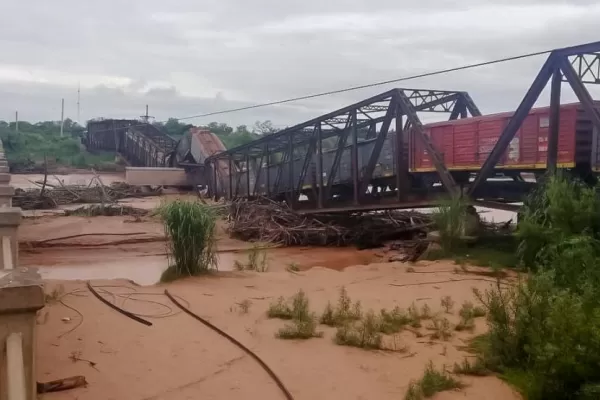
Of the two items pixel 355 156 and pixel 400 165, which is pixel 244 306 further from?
pixel 355 156

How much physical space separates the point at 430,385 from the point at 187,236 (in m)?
6.42

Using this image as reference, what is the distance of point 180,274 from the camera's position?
11.1 metres

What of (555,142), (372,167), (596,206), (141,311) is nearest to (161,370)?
(141,311)

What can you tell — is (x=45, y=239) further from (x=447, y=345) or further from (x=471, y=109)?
(x=447, y=345)

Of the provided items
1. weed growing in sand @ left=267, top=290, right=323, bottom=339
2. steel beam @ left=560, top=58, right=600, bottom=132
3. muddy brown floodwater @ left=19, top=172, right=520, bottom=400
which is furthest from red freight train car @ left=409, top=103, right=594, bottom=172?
weed growing in sand @ left=267, top=290, right=323, bottom=339

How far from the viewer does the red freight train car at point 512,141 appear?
13367 mm

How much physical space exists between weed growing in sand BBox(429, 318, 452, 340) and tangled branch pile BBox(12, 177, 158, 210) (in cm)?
2111

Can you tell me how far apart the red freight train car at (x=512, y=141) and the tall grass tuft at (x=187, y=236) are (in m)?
7.42

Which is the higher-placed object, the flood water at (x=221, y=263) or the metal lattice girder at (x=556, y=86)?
the metal lattice girder at (x=556, y=86)

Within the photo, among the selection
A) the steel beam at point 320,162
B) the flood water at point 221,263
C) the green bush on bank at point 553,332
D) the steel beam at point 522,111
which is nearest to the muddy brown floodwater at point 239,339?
the green bush on bank at point 553,332

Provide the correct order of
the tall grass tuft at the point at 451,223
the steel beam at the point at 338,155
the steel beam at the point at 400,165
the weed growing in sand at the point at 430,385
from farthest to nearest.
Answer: the steel beam at the point at 338,155 → the steel beam at the point at 400,165 → the tall grass tuft at the point at 451,223 → the weed growing in sand at the point at 430,385

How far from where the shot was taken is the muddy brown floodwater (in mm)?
5484

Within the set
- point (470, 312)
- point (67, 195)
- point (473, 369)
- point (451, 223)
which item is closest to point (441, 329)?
point (470, 312)

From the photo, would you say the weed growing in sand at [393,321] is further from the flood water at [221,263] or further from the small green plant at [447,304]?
the flood water at [221,263]
